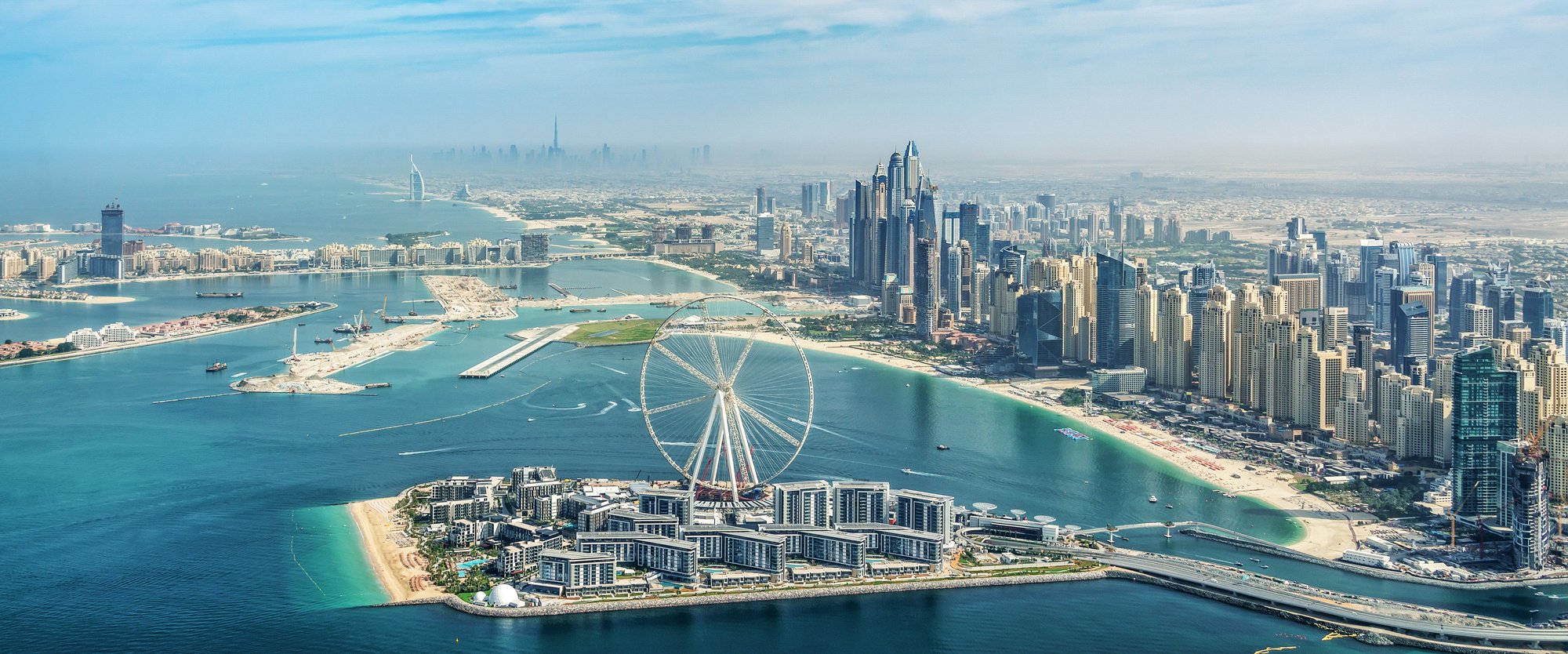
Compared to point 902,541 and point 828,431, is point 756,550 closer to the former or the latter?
point 902,541

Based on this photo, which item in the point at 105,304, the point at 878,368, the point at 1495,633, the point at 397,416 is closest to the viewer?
the point at 1495,633

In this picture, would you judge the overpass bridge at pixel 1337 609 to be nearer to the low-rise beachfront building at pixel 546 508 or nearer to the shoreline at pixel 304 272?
the low-rise beachfront building at pixel 546 508

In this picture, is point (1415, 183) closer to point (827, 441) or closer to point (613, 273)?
point (613, 273)

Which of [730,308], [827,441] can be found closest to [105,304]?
[730,308]

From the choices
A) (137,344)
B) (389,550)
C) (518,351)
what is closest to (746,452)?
(389,550)

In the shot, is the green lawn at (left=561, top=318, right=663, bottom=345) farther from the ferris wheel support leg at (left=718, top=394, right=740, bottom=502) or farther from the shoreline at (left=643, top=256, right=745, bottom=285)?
the ferris wheel support leg at (left=718, top=394, right=740, bottom=502)
